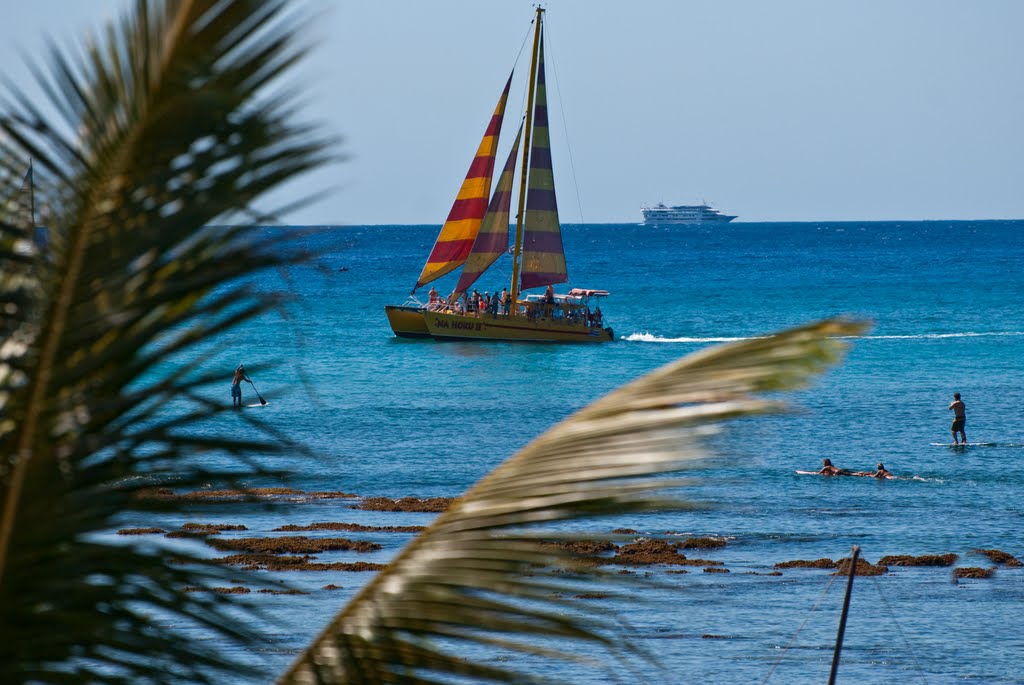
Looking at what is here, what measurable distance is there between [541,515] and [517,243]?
185 ft

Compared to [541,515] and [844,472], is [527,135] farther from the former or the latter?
[541,515]

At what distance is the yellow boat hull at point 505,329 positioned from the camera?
5988cm

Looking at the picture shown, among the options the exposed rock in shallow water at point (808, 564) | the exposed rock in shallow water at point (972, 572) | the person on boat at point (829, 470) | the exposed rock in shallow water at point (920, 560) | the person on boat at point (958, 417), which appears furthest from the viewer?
the person on boat at point (958, 417)

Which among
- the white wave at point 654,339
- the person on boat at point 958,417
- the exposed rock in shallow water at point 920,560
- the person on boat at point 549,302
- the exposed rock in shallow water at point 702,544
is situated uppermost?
the person on boat at point 549,302

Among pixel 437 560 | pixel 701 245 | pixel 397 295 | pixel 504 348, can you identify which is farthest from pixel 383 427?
pixel 701 245

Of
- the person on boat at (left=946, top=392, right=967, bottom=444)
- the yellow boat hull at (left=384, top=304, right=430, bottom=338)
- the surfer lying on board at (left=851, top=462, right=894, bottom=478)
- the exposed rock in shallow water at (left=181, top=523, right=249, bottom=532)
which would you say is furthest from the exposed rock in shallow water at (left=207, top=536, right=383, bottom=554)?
the yellow boat hull at (left=384, top=304, right=430, bottom=338)

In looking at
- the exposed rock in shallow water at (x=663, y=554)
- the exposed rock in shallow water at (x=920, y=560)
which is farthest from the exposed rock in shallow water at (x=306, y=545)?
the exposed rock in shallow water at (x=920, y=560)

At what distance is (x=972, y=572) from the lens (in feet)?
70.5

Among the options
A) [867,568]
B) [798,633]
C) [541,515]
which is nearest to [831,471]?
[867,568]

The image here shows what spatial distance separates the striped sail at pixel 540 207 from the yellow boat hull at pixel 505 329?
7.63 feet

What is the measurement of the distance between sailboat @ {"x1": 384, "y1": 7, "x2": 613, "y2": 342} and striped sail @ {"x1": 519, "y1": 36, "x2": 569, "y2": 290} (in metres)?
0.04

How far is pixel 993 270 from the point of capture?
433 feet

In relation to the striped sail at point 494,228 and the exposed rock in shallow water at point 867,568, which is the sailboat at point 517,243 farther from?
the exposed rock in shallow water at point 867,568

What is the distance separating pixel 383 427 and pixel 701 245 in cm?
16179
